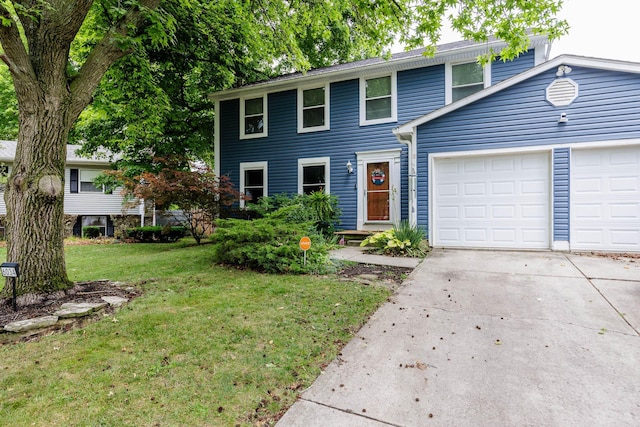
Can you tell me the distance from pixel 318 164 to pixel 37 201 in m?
7.41

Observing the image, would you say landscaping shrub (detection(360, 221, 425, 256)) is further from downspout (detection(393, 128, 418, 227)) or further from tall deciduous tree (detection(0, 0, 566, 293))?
tall deciduous tree (detection(0, 0, 566, 293))

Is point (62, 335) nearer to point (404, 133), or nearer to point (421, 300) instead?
point (421, 300)

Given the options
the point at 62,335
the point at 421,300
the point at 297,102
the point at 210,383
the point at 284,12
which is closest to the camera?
the point at 210,383

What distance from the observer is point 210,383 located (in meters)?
2.19

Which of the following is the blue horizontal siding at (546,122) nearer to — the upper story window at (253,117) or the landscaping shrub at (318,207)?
the landscaping shrub at (318,207)

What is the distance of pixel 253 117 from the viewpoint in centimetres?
1127

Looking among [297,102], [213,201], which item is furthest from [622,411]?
[297,102]

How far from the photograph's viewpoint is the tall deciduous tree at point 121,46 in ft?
12.3

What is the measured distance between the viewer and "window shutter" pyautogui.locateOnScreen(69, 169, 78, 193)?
16.2m

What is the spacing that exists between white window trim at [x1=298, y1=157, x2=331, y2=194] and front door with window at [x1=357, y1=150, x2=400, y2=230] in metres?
0.98

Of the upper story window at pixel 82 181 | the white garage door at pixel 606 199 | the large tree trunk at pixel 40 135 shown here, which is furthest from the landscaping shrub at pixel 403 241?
the upper story window at pixel 82 181

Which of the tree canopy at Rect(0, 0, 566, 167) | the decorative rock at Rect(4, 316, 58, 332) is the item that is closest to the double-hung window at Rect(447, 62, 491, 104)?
the tree canopy at Rect(0, 0, 566, 167)

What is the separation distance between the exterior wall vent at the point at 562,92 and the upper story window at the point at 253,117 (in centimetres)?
792

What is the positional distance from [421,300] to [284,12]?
687 cm
